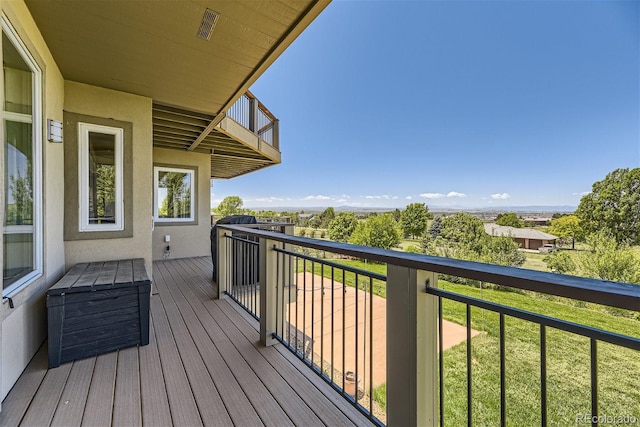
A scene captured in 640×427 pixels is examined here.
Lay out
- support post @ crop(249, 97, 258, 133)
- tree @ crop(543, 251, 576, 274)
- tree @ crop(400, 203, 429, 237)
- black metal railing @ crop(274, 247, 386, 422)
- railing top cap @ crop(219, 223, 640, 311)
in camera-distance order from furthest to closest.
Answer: tree @ crop(400, 203, 429, 237) → tree @ crop(543, 251, 576, 274) → support post @ crop(249, 97, 258, 133) → black metal railing @ crop(274, 247, 386, 422) → railing top cap @ crop(219, 223, 640, 311)

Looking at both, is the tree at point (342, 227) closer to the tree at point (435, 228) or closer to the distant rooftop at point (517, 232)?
the tree at point (435, 228)

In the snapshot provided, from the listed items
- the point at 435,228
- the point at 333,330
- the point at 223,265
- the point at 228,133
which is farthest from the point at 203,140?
the point at 435,228

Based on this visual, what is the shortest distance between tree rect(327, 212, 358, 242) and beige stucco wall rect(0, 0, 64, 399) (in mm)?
18754

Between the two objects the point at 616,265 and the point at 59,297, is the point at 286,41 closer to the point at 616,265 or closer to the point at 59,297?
the point at 59,297

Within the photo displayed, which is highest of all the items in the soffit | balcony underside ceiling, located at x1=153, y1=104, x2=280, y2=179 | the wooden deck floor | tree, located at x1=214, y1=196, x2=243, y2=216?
balcony underside ceiling, located at x1=153, y1=104, x2=280, y2=179

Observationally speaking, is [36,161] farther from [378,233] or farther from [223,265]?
[378,233]

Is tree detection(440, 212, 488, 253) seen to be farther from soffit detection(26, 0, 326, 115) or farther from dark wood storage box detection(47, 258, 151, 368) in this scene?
dark wood storage box detection(47, 258, 151, 368)

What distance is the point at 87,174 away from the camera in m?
3.21

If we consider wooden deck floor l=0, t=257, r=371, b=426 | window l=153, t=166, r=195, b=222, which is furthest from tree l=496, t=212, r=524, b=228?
wooden deck floor l=0, t=257, r=371, b=426

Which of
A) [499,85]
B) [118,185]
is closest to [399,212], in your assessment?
[499,85]

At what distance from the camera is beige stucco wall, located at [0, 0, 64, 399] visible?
176 cm

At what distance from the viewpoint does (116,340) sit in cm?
233

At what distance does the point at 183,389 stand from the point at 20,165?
1.94m

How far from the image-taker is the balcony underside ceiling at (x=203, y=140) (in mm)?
4242
